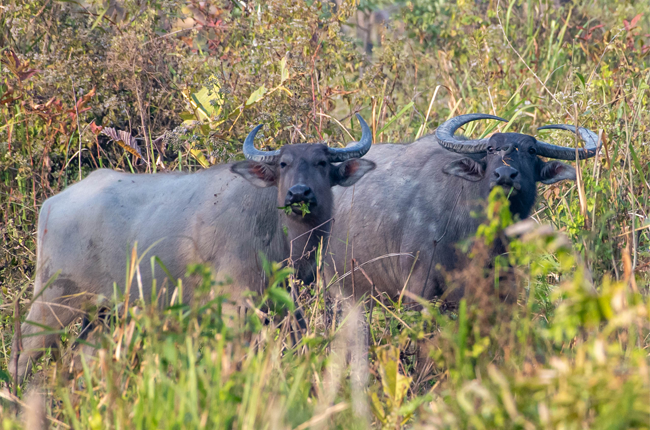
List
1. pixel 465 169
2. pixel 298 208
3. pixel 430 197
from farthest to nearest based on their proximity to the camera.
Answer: pixel 430 197 → pixel 465 169 → pixel 298 208

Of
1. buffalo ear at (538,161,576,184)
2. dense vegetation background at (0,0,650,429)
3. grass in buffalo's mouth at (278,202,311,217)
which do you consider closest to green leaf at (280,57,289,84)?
dense vegetation background at (0,0,650,429)

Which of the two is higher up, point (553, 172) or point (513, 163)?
point (513, 163)

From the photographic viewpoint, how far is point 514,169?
4195 mm

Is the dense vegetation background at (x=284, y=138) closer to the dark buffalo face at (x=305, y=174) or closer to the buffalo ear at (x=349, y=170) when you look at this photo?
the dark buffalo face at (x=305, y=174)

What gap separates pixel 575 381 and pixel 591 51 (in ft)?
22.4

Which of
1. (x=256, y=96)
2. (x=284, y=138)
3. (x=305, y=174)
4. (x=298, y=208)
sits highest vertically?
(x=256, y=96)

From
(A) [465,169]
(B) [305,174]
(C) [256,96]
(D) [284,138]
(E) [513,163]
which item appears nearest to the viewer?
(B) [305,174]

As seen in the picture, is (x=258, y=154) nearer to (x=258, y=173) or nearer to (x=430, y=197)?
(x=258, y=173)

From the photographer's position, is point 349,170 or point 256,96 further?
point 256,96

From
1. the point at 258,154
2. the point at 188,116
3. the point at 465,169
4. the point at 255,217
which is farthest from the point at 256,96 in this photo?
the point at 465,169

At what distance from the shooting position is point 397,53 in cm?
670

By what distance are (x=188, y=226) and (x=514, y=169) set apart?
212cm

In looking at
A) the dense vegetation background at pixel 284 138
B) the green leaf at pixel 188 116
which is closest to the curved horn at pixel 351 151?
the dense vegetation background at pixel 284 138

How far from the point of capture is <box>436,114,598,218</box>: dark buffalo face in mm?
4297
